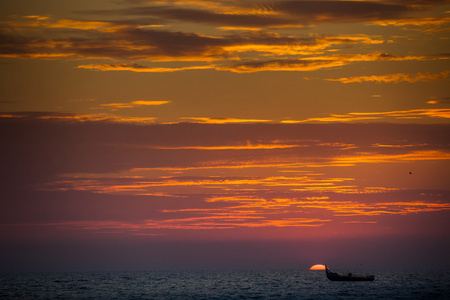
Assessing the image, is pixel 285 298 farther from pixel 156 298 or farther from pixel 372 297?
pixel 156 298

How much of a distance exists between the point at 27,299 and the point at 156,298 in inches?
1183

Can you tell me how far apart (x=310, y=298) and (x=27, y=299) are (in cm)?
6643

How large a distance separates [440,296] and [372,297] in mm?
16839

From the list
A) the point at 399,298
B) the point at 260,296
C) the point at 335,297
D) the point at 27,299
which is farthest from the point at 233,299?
the point at 27,299

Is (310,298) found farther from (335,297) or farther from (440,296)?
(440,296)

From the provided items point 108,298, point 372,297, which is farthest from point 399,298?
point 108,298

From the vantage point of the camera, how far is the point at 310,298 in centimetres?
15500

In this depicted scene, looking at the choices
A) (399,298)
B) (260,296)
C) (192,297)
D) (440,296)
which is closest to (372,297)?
(399,298)

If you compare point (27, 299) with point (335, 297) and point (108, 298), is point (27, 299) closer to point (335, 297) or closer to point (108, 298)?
point (108, 298)

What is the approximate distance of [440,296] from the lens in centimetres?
15900

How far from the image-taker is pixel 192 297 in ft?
525

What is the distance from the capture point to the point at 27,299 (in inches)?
6004

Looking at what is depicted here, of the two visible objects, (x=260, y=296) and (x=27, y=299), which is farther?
(x=260, y=296)

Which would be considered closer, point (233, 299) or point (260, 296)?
point (233, 299)
